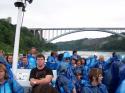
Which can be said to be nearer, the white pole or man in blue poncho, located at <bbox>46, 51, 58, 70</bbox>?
the white pole

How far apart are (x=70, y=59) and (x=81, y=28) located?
223ft

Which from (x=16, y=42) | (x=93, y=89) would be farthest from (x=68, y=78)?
(x=93, y=89)

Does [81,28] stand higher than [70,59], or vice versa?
[81,28]

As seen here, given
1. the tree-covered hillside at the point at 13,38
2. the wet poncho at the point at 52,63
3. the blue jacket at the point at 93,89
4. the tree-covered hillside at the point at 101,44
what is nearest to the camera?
the blue jacket at the point at 93,89

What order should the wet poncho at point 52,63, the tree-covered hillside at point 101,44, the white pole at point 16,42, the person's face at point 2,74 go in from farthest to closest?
the tree-covered hillside at point 101,44, the wet poncho at point 52,63, the white pole at point 16,42, the person's face at point 2,74

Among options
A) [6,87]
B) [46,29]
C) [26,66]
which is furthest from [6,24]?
[6,87]

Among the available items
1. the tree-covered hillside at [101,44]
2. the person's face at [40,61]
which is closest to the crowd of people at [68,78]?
the person's face at [40,61]

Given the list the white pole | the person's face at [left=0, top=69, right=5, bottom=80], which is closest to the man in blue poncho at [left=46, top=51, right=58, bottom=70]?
the white pole

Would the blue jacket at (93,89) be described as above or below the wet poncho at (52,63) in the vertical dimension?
below

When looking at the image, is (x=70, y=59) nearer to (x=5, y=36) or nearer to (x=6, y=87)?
(x=6, y=87)

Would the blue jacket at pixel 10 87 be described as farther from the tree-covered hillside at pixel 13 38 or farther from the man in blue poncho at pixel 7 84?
the tree-covered hillside at pixel 13 38

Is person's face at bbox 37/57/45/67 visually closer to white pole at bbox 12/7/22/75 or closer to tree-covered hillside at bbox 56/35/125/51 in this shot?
white pole at bbox 12/7/22/75

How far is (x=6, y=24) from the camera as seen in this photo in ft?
247

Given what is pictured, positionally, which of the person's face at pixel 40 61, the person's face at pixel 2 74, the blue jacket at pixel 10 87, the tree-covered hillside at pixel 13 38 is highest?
the tree-covered hillside at pixel 13 38
